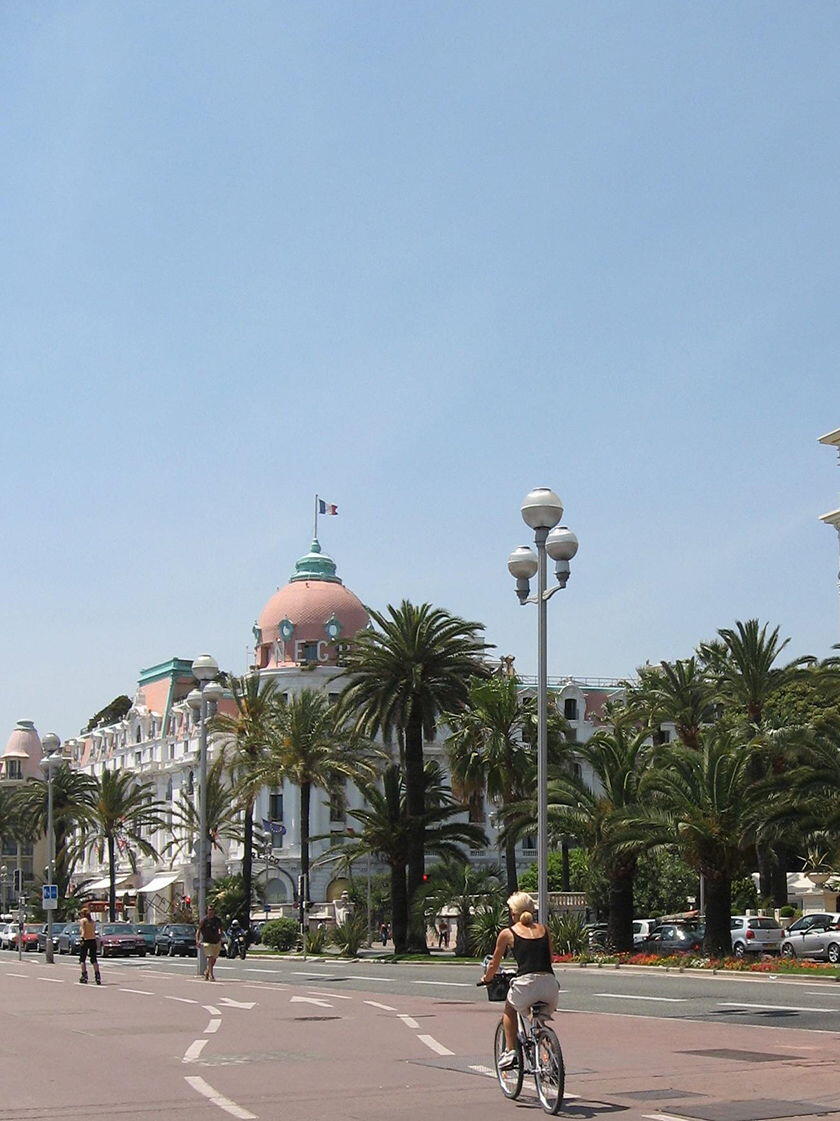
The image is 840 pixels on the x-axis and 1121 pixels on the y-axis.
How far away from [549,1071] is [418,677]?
38.3 meters

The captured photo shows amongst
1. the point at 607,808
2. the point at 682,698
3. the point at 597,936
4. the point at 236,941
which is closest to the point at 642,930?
the point at 597,936

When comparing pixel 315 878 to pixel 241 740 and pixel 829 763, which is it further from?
pixel 829 763

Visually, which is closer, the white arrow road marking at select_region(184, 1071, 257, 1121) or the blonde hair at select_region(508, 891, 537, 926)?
the white arrow road marking at select_region(184, 1071, 257, 1121)

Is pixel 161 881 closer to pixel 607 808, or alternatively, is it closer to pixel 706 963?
pixel 607 808

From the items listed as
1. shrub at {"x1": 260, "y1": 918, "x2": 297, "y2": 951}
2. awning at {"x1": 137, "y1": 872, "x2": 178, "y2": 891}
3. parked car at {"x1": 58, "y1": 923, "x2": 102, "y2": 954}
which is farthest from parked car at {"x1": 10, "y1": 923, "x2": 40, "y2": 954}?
awning at {"x1": 137, "y1": 872, "x2": 178, "y2": 891}

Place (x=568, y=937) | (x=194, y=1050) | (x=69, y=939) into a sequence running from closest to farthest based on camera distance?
(x=194, y=1050) < (x=568, y=937) < (x=69, y=939)

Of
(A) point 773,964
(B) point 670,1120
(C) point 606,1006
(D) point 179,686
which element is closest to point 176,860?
(D) point 179,686

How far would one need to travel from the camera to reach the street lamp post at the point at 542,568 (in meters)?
21.0

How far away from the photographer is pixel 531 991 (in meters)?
11.6

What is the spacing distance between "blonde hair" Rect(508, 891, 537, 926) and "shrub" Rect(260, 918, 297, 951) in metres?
51.9

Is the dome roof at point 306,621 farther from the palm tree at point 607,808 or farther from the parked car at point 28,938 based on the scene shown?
the palm tree at point 607,808

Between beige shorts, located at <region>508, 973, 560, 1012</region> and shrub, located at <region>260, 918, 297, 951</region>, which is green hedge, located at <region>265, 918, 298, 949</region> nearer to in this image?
shrub, located at <region>260, 918, 297, 951</region>

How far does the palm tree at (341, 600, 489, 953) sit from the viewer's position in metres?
50.0

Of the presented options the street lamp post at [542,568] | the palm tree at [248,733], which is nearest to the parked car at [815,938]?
the street lamp post at [542,568]
